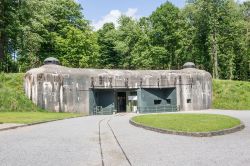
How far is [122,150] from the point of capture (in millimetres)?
11773

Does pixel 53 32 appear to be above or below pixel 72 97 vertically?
above

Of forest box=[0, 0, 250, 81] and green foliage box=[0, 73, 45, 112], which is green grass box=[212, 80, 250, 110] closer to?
forest box=[0, 0, 250, 81]

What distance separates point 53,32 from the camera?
58.7m

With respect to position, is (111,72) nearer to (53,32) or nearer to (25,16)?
(25,16)

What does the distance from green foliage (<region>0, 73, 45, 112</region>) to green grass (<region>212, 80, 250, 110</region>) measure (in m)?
22.8

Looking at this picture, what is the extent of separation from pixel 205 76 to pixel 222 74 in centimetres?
2484

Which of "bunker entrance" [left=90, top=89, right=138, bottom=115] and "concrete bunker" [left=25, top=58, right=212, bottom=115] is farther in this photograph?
"bunker entrance" [left=90, top=89, right=138, bottom=115]

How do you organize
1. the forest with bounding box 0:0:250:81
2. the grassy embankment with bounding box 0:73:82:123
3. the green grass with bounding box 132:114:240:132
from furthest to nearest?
1. the forest with bounding box 0:0:250:81
2. the grassy embankment with bounding box 0:73:82:123
3. the green grass with bounding box 132:114:240:132

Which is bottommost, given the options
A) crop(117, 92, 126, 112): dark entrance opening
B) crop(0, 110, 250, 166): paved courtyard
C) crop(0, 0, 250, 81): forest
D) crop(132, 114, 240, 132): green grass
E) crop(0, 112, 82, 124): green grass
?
crop(0, 110, 250, 166): paved courtyard

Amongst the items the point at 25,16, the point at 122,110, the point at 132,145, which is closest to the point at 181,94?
the point at 122,110

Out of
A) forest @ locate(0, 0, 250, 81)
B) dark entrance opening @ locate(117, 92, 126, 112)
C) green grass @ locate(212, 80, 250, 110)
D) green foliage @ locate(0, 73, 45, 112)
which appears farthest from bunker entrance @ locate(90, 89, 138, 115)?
forest @ locate(0, 0, 250, 81)

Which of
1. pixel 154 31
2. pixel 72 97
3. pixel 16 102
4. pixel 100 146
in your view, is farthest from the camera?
pixel 154 31

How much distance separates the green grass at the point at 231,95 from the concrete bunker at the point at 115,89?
1607mm

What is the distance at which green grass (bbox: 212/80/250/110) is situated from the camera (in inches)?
1688
